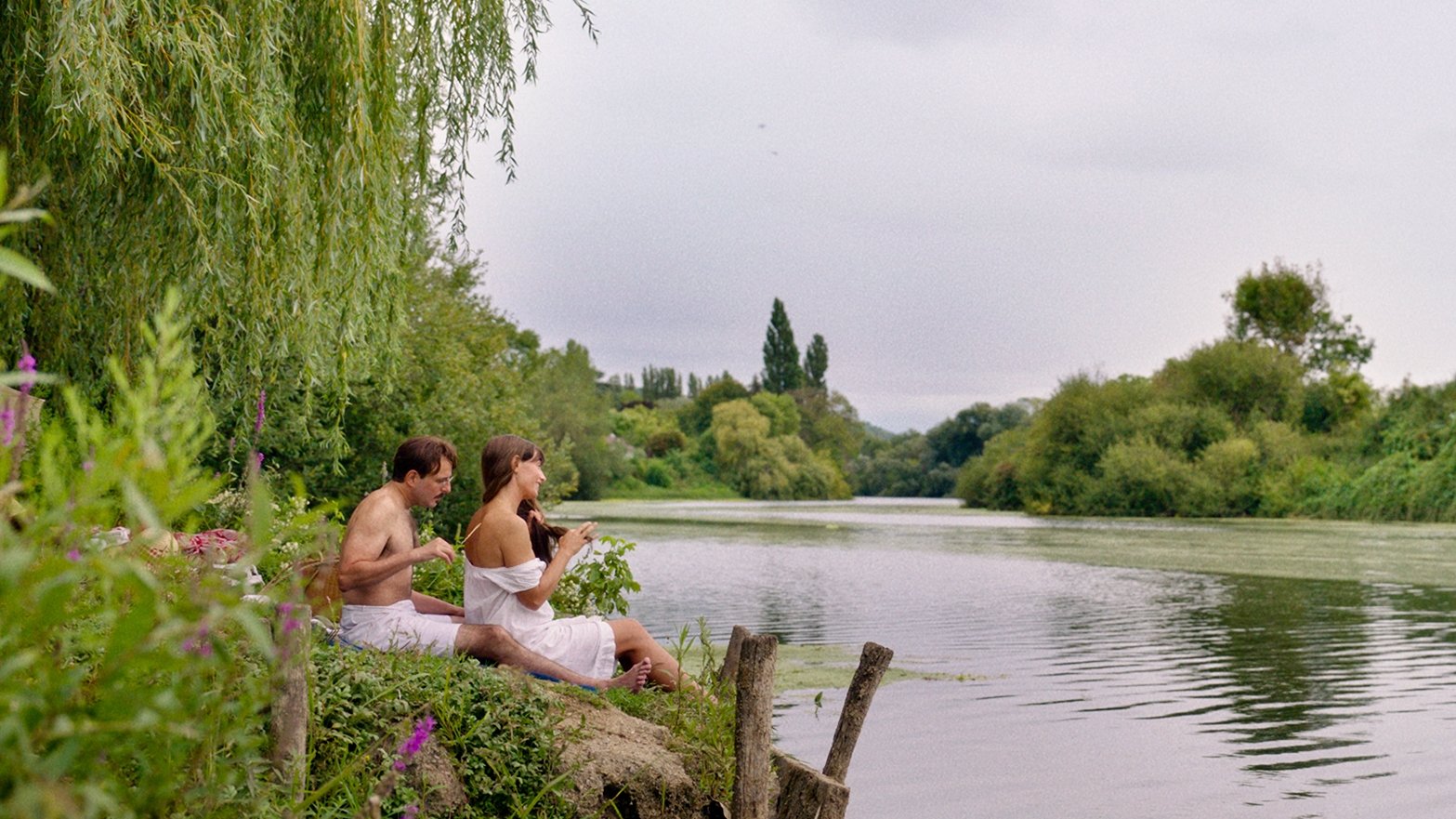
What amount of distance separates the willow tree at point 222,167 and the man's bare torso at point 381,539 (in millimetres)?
1519

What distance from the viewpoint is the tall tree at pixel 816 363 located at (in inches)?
4161

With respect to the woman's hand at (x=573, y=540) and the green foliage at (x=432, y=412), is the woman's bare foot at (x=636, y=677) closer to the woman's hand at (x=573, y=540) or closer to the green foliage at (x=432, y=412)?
the woman's hand at (x=573, y=540)

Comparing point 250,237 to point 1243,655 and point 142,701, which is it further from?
point 1243,655

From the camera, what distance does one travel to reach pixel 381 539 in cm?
578

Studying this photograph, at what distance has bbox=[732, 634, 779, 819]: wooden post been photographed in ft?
16.6

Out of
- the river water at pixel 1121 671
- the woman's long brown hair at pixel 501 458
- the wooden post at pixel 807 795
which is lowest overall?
the river water at pixel 1121 671

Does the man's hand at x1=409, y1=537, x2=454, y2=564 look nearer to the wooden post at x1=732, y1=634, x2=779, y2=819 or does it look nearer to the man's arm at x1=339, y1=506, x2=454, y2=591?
the man's arm at x1=339, y1=506, x2=454, y2=591

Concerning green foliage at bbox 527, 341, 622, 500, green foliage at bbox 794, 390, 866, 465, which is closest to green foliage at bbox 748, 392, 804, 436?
green foliage at bbox 794, 390, 866, 465

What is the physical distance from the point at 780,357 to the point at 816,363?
3631mm

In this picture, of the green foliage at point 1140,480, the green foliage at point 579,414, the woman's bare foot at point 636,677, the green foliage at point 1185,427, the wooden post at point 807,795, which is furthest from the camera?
the green foliage at point 579,414

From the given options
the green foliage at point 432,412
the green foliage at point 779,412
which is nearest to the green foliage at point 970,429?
the green foliage at point 779,412

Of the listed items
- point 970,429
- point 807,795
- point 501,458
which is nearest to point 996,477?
point 970,429

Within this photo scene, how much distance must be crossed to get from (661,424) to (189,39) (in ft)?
285

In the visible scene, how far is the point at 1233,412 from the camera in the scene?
51594 millimetres
